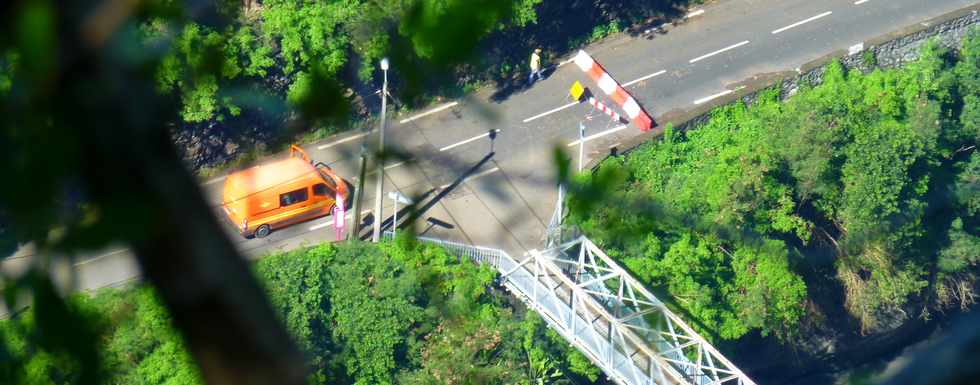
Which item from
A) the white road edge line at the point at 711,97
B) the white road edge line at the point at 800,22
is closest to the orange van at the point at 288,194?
the white road edge line at the point at 711,97

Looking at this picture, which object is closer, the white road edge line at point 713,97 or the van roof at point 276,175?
the van roof at point 276,175

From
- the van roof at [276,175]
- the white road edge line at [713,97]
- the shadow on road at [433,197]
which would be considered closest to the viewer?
the van roof at [276,175]

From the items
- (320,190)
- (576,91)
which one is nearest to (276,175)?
(320,190)

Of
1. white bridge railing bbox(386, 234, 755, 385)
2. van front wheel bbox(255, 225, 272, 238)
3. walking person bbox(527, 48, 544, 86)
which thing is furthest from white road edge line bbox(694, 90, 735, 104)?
van front wheel bbox(255, 225, 272, 238)

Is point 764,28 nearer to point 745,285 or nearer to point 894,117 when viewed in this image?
point 894,117

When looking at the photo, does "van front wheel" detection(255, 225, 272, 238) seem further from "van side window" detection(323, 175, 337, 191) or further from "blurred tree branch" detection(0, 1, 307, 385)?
"blurred tree branch" detection(0, 1, 307, 385)

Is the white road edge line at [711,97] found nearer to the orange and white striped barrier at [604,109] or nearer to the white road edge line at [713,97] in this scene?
the white road edge line at [713,97]

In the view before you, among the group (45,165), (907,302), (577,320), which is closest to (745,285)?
(577,320)
